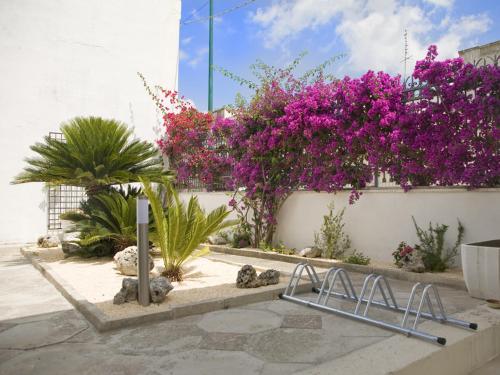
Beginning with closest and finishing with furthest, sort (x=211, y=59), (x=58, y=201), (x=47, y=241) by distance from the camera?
(x=47, y=241)
(x=58, y=201)
(x=211, y=59)

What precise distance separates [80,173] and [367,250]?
5466 mm

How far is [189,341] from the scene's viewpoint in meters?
3.46

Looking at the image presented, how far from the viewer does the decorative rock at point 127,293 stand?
4.42 meters

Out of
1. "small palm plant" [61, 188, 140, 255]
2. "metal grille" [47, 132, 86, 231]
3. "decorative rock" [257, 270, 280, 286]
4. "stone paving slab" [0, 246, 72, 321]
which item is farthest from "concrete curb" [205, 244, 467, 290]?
"metal grille" [47, 132, 86, 231]

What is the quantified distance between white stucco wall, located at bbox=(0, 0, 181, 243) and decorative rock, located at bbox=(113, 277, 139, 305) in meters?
8.04

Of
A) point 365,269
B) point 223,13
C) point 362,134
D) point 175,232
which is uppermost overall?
point 223,13

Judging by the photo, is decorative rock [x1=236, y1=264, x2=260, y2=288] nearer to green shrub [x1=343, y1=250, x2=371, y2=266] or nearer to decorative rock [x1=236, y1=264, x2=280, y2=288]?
decorative rock [x1=236, y1=264, x2=280, y2=288]

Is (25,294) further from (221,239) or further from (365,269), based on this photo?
(221,239)

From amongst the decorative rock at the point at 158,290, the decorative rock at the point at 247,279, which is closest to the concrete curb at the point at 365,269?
the decorative rock at the point at 247,279

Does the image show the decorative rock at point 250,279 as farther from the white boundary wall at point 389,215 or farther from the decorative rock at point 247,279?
the white boundary wall at point 389,215

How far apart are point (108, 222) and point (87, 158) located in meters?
1.36

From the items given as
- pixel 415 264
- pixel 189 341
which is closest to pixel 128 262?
pixel 189 341

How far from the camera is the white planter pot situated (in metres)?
4.64

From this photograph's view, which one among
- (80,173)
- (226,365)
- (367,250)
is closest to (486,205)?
(367,250)
